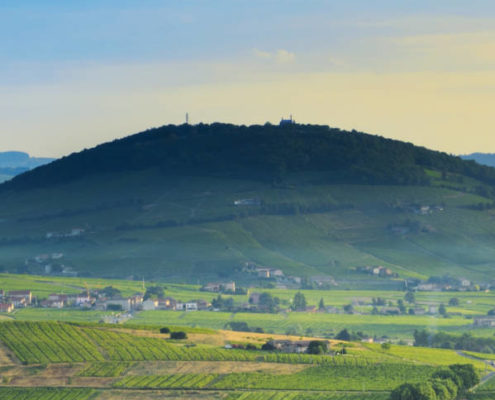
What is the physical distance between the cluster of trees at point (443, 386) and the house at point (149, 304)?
5666cm

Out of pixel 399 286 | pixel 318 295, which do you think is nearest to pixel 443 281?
pixel 399 286

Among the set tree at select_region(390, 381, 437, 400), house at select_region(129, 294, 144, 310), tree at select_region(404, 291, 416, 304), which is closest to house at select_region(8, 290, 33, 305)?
house at select_region(129, 294, 144, 310)

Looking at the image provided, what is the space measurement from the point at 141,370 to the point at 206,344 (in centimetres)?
1115

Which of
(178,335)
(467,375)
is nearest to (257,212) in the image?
(178,335)

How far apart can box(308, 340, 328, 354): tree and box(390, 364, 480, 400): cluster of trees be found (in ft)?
35.4

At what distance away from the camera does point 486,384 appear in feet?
293

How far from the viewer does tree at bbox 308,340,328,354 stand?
323ft

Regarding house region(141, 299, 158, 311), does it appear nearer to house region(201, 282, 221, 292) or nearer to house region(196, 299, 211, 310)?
house region(196, 299, 211, 310)

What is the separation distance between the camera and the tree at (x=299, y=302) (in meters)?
145

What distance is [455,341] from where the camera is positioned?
117m

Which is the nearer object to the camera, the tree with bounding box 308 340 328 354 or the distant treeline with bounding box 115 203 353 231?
the tree with bounding box 308 340 328 354

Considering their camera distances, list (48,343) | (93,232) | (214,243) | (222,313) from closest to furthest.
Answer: (48,343), (222,313), (214,243), (93,232)

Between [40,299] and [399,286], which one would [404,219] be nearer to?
[399,286]

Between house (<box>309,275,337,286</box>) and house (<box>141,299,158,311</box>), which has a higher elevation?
house (<box>309,275,337,286</box>)
